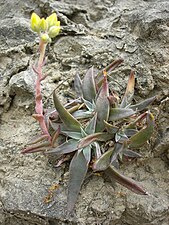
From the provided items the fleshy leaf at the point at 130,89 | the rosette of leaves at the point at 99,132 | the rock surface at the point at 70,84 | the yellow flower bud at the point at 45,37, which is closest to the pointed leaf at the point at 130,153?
the rosette of leaves at the point at 99,132

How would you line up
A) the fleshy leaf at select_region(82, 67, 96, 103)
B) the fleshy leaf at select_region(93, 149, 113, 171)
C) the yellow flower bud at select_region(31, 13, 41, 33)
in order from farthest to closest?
the fleshy leaf at select_region(82, 67, 96, 103)
the yellow flower bud at select_region(31, 13, 41, 33)
the fleshy leaf at select_region(93, 149, 113, 171)

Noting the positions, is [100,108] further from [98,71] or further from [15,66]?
[15,66]

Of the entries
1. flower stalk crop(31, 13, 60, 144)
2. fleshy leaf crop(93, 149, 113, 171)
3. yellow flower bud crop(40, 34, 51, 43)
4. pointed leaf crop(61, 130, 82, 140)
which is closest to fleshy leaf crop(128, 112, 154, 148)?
fleshy leaf crop(93, 149, 113, 171)

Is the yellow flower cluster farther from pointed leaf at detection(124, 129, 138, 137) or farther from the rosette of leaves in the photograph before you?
pointed leaf at detection(124, 129, 138, 137)

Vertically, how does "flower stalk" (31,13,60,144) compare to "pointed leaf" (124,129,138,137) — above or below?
above

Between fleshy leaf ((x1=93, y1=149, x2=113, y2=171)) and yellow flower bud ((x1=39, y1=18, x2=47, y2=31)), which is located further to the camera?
yellow flower bud ((x1=39, y1=18, x2=47, y2=31))

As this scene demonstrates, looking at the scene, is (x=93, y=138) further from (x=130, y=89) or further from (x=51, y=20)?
(x=51, y=20)

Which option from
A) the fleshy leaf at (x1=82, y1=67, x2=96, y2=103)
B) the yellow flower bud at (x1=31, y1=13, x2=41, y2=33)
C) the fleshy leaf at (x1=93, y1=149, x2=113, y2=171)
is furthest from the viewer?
the fleshy leaf at (x1=82, y1=67, x2=96, y2=103)

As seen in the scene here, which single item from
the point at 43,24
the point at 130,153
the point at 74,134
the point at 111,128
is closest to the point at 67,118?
the point at 74,134

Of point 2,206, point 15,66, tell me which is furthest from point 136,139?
point 15,66

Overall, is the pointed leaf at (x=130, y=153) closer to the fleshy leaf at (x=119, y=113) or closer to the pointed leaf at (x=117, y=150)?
the pointed leaf at (x=117, y=150)
